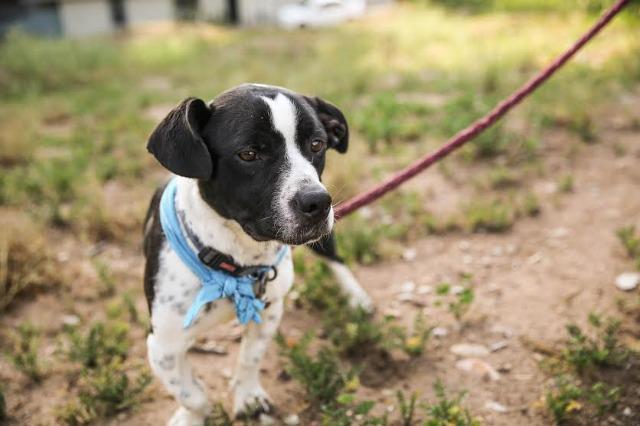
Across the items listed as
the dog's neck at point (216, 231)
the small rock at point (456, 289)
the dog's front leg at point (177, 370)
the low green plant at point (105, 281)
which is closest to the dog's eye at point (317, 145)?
the dog's neck at point (216, 231)

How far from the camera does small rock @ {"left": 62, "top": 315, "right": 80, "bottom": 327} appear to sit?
3314 millimetres

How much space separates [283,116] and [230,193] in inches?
14.0

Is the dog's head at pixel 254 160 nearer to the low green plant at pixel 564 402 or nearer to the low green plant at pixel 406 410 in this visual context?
the low green plant at pixel 406 410

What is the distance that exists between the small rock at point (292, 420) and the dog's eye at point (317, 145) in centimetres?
126

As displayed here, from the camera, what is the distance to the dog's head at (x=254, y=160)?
2.06 m

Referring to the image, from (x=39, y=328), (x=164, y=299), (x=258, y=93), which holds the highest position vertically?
(x=258, y=93)

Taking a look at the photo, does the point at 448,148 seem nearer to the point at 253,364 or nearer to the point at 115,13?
the point at 253,364

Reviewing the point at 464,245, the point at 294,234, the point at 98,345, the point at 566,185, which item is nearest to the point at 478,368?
the point at 464,245

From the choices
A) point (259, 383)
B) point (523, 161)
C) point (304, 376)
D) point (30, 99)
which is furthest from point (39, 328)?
point (30, 99)

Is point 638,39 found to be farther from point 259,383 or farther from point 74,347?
point 74,347

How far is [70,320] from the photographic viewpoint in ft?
11.0

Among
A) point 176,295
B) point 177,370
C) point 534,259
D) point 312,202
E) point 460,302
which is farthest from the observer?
point 534,259

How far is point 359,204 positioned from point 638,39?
652 cm

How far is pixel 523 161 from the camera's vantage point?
496cm
